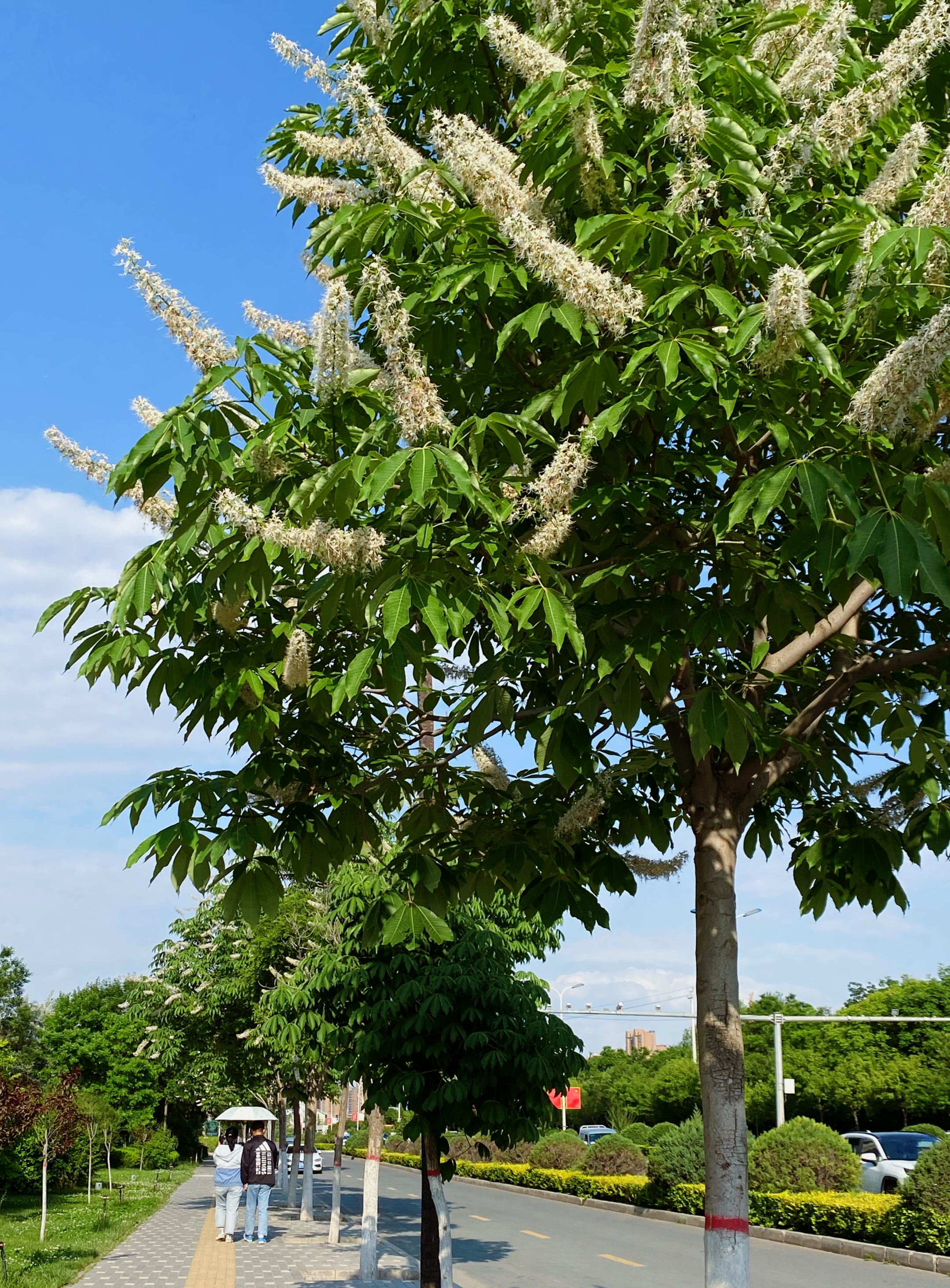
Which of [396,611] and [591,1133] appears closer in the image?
[396,611]

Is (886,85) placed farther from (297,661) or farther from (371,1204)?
(371,1204)

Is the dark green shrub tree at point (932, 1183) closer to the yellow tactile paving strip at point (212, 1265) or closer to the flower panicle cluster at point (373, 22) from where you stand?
the yellow tactile paving strip at point (212, 1265)

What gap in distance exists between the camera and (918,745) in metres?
4.81

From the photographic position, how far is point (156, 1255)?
1562 cm

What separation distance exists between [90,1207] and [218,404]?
25.6m

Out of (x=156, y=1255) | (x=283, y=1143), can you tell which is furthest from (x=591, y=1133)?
(x=156, y=1255)

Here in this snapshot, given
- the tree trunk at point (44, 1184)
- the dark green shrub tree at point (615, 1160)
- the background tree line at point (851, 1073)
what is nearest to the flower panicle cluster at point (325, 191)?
the tree trunk at point (44, 1184)

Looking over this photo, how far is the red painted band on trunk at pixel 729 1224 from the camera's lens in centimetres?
423

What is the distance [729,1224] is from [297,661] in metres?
2.57

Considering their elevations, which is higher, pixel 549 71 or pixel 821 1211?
pixel 549 71

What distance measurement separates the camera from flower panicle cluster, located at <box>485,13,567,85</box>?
12.2ft

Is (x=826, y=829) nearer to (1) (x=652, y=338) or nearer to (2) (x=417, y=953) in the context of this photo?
(1) (x=652, y=338)

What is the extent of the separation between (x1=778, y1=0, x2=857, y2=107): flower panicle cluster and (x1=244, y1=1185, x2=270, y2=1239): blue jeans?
1703 centimetres

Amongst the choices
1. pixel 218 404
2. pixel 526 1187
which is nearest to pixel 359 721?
pixel 218 404
